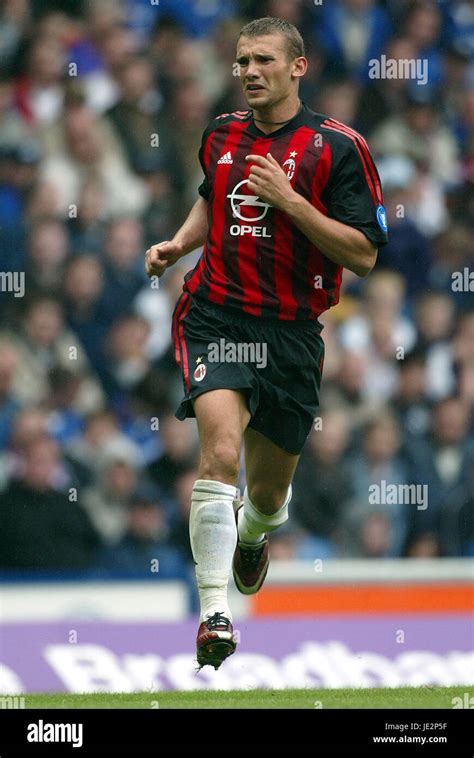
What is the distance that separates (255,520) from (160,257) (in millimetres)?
1481

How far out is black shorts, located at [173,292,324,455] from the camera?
6117 mm

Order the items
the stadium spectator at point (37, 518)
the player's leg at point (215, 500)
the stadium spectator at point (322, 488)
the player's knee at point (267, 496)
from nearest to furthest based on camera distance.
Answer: the player's leg at point (215, 500) < the player's knee at point (267, 496) < the stadium spectator at point (37, 518) < the stadium spectator at point (322, 488)

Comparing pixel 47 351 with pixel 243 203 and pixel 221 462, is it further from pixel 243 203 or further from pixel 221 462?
pixel 221 462

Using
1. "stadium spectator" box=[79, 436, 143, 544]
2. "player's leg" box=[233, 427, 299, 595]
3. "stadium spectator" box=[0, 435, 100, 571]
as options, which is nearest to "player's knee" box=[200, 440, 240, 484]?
"player's leg" box=[233, 427, 299, 595]

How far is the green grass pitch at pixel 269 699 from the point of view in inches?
247

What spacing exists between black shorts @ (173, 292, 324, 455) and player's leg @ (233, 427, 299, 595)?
100 mm

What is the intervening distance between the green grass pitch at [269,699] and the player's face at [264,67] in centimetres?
250

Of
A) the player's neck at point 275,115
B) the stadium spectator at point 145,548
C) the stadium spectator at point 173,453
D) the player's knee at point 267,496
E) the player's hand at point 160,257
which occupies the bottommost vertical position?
the stadium spectator at point 145,548

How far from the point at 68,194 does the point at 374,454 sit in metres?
2.72

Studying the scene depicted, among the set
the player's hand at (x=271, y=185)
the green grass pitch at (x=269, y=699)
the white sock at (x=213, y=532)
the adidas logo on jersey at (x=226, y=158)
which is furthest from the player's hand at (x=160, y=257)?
the green grass pitch at (x=269, y=699)

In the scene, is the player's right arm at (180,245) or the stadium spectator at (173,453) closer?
the player's right arm at (180,245)

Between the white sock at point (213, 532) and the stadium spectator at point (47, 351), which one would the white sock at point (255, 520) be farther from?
the stadium spectator at point (47, 351)

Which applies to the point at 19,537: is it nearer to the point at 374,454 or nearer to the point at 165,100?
the point at 374,454
